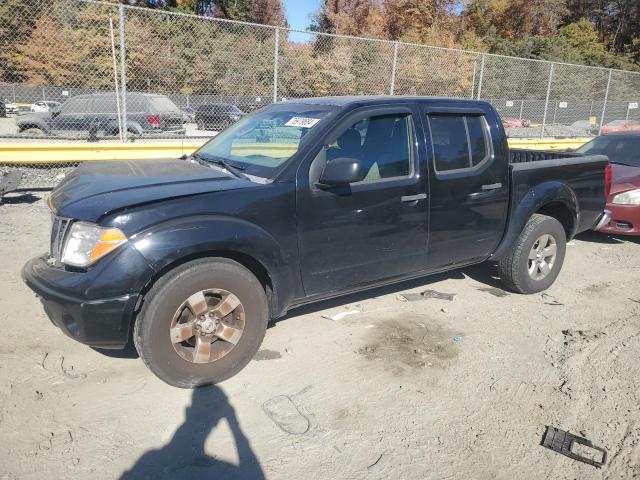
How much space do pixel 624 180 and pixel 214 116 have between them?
8065 millimetres

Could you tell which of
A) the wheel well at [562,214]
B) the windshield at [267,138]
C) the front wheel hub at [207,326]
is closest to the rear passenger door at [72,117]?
the windshield at [267,138]

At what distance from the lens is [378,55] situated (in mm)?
11359

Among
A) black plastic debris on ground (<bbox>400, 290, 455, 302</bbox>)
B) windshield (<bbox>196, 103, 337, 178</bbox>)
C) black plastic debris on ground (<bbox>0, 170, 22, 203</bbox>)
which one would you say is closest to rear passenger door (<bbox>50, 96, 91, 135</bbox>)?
black plastic debris on ground (<bbox>0, 170, 22, 203</bbox>)

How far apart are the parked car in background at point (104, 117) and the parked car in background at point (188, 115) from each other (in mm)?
137

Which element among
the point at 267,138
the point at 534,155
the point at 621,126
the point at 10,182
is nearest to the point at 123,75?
the point at 10,182

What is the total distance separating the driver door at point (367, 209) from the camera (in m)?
3.53

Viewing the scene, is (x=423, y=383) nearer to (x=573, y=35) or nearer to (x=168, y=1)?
(x=168, y=1)

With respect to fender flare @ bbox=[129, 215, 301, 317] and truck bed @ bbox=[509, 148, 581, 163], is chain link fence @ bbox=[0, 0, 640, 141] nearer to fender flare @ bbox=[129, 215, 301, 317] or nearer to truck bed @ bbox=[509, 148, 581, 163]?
truck bed @ bbox=[509, 148, 581, 163]

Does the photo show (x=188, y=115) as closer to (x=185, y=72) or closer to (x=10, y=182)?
(x=185, y=72)

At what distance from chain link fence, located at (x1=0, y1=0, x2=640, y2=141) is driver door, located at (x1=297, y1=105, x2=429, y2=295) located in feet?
19.0

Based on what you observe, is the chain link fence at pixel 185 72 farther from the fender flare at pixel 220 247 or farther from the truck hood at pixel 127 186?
the fender flare at pixel 220 247

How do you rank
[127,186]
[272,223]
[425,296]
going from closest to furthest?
[127,186]
[272,223]
[425,296]

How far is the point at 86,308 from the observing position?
2848mm

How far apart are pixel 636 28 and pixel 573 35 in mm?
10318
